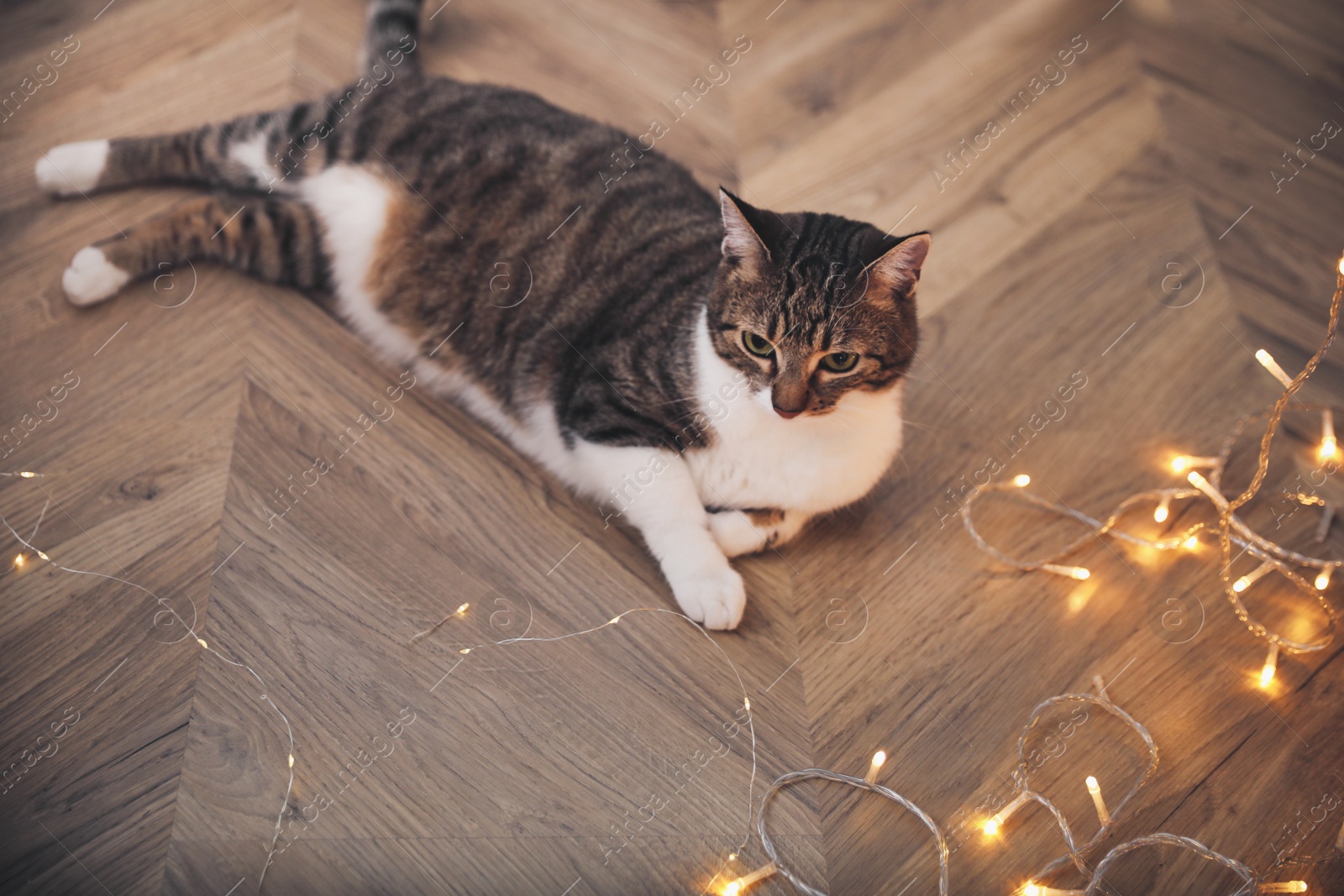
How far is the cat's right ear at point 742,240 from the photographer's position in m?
1.40

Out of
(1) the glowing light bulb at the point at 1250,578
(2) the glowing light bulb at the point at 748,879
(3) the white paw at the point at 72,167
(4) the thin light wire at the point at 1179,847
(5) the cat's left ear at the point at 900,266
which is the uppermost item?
(5) the cat's left ear at the point at 900,266

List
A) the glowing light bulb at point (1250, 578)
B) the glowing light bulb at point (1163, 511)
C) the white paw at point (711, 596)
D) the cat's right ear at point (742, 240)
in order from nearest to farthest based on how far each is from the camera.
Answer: the cat's right ear at point (742, 240), the white paw at point (711, 596), the glowing light bulb at point (1250, 578), the glowing light bulb at point (1163, 511)

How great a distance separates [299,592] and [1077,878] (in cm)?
127

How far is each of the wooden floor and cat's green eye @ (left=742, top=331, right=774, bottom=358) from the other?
0.41m

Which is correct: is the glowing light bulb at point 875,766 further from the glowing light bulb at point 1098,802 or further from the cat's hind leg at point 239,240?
the cat's hind leg at point 239,240

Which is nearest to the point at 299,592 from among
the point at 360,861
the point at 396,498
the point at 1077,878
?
the point at 396,498

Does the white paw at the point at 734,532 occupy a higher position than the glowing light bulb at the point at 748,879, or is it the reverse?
the white paw at the point at 734,532

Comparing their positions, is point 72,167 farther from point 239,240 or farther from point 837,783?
point 837,783

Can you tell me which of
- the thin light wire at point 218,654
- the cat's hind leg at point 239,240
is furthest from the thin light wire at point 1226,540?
the cat's hind leg at point 239,240

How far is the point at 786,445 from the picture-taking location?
5.19ft

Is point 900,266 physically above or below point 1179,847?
above

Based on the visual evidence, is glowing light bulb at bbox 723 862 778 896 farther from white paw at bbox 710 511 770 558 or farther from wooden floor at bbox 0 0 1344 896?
white paw at bbox 710 511 770 558

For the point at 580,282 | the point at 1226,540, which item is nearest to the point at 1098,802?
the point at 1226,540

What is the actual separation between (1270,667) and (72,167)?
2.44 metres
